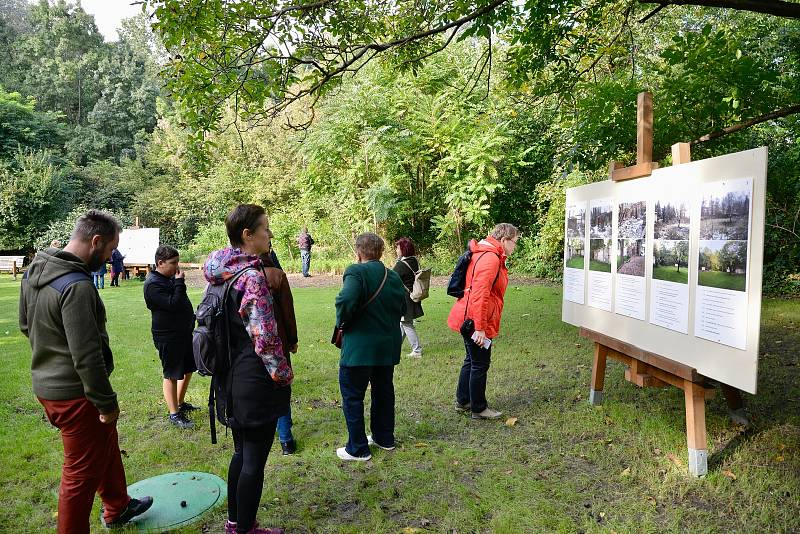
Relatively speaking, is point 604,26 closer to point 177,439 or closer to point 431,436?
point 431,436

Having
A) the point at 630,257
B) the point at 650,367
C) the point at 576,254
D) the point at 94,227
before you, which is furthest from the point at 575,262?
the point at 94,227

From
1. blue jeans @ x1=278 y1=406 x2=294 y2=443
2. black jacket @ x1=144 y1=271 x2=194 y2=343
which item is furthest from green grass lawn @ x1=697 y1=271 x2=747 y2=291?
black jacket @ x1=144 y1=271 x2=194 y2=343

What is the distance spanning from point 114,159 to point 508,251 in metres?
42.1

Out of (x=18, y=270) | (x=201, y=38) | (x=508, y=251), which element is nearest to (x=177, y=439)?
(x=508, y=251)

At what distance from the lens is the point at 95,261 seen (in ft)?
9.86

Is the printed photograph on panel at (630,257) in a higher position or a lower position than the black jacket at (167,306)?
higher

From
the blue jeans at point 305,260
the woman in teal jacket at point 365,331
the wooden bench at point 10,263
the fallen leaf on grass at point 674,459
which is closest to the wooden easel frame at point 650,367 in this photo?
the fallen leaf on grass at point 674,459

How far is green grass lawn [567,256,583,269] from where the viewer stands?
5602 millimetres

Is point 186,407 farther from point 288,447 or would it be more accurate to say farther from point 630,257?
point 630,257

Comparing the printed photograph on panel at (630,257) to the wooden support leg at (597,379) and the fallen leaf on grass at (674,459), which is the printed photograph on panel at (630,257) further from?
the fallen leaf on grass at (674,459)

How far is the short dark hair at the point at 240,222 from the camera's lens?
306 centimetres

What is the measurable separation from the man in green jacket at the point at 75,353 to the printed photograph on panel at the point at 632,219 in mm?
4024

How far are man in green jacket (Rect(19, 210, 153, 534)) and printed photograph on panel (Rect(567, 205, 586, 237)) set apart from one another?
14.2 feet

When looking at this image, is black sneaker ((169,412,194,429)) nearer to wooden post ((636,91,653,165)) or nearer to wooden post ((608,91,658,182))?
wooden post ((608,91,658,182))
